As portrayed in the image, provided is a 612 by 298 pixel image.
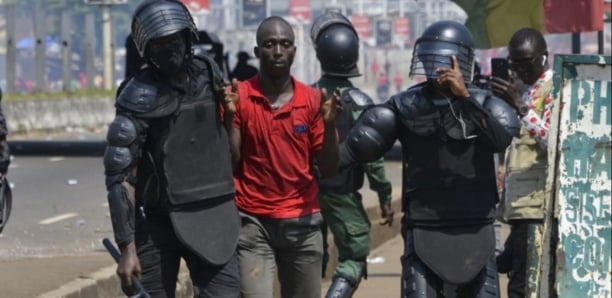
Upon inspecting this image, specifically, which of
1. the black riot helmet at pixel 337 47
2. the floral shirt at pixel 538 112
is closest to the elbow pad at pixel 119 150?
the floral shirt at pixel 538 112

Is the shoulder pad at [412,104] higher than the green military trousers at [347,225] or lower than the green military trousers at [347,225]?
higher

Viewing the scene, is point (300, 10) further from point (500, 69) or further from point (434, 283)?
point (434, 283)

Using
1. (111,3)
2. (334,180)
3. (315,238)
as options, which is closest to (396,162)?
(111,3)

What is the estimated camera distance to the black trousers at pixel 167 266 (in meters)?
6.39

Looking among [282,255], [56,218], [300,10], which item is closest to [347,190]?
[282,255]

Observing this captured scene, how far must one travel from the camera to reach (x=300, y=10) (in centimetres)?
4672

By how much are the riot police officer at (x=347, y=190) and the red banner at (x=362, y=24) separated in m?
40.4

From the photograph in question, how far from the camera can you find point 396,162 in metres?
24.1

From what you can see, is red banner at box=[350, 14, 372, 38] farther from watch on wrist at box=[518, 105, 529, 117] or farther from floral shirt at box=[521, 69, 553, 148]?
watch on wrist at box=[518, 105, 529, 117]

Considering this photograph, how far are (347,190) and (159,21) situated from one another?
9.57ft

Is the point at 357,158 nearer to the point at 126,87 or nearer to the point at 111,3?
the point at 126,87

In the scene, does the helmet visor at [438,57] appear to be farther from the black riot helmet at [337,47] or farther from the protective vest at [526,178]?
the black riot helmet at [337,47]

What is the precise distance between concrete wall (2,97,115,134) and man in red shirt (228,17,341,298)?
973 inches

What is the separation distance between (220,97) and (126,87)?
16.0 inches
